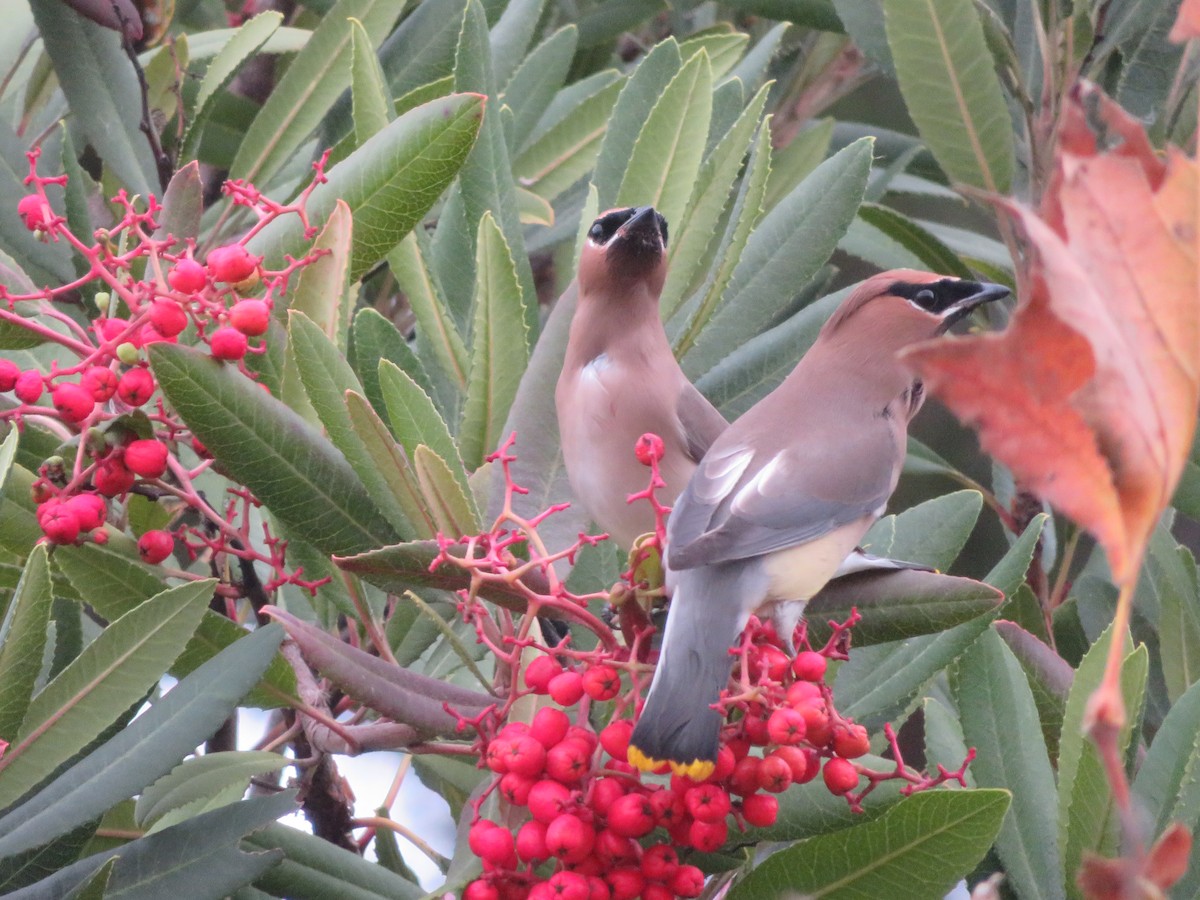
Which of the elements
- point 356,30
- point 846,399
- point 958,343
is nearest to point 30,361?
point 356,30

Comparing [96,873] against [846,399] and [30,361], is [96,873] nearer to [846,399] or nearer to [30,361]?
[30,361]

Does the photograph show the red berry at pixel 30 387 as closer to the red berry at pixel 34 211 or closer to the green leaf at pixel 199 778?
the red berry at pixel 34 211

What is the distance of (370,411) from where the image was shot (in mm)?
1528

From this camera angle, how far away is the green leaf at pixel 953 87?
2557 millimetres

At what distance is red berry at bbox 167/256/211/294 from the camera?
1659 mm

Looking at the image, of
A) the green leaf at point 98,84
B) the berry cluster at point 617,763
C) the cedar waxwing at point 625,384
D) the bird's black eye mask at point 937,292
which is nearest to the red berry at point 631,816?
the berry cluster at point 617,763

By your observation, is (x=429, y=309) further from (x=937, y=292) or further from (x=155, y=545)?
(x=937, y=292)

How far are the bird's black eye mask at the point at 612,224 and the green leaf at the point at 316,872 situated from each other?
3.27ft

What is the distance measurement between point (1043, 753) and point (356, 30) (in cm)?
135

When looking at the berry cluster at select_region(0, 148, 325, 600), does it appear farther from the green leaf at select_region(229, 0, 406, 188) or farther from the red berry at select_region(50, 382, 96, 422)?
the green leaf at select_region(229, 0, 406, 188)

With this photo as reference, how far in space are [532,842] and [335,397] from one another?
0.56 meters

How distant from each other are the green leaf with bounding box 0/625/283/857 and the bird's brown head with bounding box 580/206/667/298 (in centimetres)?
96

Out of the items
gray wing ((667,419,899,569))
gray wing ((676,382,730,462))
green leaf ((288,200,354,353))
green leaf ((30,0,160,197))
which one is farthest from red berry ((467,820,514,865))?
green leaf ((30,0,160,197))

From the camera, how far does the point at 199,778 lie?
173 cm
